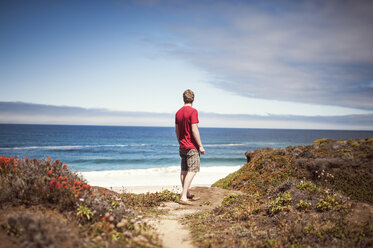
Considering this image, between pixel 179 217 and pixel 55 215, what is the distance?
2925 mm

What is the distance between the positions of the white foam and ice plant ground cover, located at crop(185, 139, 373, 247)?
10702 millimetres

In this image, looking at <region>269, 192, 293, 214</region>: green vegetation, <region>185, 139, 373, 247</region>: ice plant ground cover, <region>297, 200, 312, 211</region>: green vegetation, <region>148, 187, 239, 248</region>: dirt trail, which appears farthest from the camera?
<region>269, 192, 293, 214</region>: green vegetation

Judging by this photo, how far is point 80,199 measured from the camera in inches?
159

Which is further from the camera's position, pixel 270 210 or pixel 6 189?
pixel 270 210

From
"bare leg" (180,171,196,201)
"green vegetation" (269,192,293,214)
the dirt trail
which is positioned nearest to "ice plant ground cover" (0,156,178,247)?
the dirt trail

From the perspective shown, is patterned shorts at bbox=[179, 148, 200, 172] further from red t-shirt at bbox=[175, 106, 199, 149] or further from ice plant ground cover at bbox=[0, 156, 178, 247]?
ice plant ground cover at bbox=[0, 156, 178, 247]


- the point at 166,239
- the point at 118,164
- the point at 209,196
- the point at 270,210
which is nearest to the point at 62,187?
the point at 166,239

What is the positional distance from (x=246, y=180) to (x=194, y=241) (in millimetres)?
6419

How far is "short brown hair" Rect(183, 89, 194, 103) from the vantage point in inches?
255

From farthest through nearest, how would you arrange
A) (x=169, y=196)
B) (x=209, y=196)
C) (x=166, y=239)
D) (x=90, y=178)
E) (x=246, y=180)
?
1. (x=90, y=178)
2. (x=246, y=180)
3. (x=209, y=196)
4. (x=169, y=196)
5. (x=166, y=239)

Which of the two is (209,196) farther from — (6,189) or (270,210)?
(6,189)

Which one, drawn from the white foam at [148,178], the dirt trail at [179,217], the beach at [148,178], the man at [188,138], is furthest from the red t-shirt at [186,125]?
the white foam at [148,178]

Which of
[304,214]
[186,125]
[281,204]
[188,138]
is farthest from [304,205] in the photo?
[186,125]

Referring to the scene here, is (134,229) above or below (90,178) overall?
above
